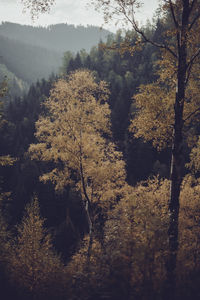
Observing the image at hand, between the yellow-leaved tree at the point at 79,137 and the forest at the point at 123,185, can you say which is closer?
the forest at the point at 123,185

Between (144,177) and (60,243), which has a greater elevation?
(144,177)

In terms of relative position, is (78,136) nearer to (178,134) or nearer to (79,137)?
(79,137)

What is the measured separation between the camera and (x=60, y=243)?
41.2 m

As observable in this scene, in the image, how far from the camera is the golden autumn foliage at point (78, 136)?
39.4 ft

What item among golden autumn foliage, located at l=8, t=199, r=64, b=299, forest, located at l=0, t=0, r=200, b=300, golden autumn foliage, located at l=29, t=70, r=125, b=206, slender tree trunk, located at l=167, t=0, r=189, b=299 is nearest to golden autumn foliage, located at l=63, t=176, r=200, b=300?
forest, located at l=0, t=0, r=200, b=300

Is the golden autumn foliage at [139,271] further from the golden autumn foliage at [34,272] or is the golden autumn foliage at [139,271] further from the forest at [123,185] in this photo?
the golden autumn foliage at [34,272]

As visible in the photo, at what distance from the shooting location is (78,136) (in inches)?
477

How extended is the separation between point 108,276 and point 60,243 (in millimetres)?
37910

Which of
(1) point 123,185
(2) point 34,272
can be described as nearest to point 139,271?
(2) point 34,272

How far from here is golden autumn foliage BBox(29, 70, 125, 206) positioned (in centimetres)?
1202

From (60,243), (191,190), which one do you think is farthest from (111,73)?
(191,190)

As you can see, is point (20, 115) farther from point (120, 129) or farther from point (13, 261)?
point (13, 261)

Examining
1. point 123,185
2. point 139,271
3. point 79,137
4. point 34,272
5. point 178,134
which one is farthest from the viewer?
point 123,185

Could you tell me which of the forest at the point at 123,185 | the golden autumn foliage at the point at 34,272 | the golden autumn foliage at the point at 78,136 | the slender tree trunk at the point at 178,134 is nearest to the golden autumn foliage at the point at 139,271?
the forest at the point at 123,185
